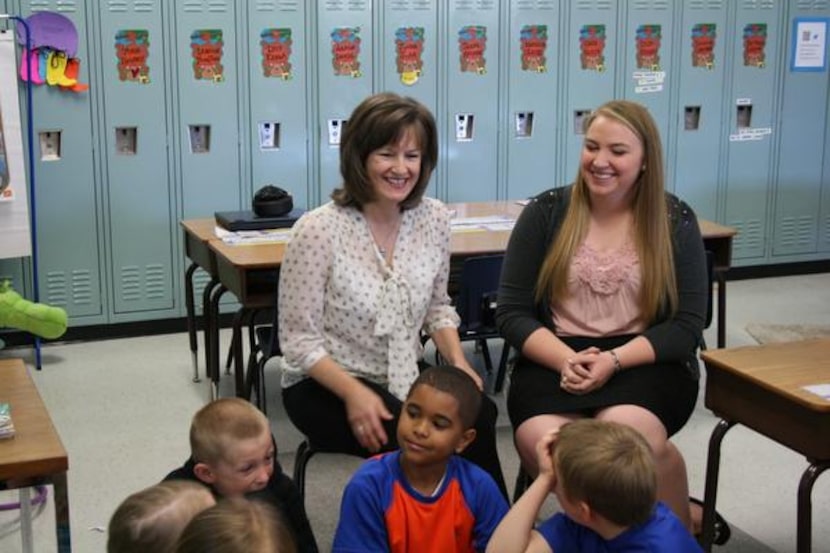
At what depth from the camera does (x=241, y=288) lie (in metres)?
3.76

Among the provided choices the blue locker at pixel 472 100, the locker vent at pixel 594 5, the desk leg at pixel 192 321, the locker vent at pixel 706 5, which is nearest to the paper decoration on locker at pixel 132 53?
the desk leg at pixel 192 321

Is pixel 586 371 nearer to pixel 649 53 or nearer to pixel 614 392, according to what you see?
pixel 614 392

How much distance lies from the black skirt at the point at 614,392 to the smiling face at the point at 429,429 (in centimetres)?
50

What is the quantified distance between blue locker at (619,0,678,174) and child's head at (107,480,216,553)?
5.10m

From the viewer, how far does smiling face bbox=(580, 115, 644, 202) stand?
8.79ft

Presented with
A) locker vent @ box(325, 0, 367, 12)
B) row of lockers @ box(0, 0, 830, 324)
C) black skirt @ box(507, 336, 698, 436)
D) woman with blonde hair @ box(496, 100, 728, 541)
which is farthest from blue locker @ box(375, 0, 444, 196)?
black skirt @ box(507, 336, 698, 436)

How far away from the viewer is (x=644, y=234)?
274 centimetres

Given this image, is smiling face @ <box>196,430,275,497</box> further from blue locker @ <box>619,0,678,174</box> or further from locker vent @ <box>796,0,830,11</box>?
locker vent @ <box>796,0,830,11</box>

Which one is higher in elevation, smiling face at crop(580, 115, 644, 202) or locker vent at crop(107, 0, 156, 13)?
locker vent at crop(107, 0, 156, 13)

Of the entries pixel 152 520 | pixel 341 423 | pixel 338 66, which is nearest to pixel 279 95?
pixel 338 66

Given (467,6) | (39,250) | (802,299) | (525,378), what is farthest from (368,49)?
(525,378)

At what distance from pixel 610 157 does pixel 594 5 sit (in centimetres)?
362

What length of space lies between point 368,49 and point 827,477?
128 inches

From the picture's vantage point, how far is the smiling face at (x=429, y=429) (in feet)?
7.11
